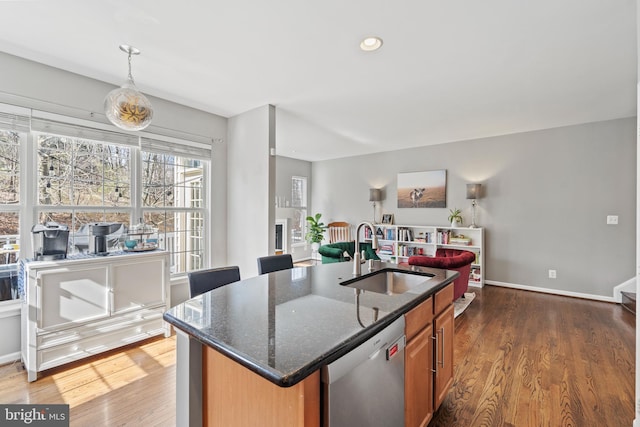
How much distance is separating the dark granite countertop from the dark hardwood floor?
984mm

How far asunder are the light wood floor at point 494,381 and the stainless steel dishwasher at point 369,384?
2.68ft

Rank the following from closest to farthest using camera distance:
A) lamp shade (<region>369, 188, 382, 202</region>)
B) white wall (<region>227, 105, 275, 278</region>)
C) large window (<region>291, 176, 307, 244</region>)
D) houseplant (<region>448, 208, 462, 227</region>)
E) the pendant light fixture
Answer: the pendant light fixture → white wall (<region>227, 105, 275, 278</region>) → houseplant (<region>448, 208, 462, 227</region>) → lamp shade (<region>369, 188, 382, 202</region>) → large window (<region>291, 176, 307, 244</region>)

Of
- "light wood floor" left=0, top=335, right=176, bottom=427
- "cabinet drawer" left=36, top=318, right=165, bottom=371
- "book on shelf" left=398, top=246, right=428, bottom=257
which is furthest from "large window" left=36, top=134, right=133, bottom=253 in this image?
"book on shelf" left=398, top=246, right=428, bottom=257

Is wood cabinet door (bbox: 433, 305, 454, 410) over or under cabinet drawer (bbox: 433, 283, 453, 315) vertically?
under

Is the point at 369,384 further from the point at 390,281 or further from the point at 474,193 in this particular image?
the point at 474,193

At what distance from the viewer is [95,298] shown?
99.5 inches

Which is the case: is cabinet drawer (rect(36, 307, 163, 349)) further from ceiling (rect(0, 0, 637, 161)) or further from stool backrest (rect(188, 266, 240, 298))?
ceiling (rect(0, 0, 637, 161))

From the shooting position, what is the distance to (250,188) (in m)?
3.75

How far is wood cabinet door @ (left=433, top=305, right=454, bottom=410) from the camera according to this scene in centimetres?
171

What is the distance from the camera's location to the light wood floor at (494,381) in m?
1.85

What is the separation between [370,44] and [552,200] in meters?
4.16

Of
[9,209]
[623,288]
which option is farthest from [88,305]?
[623,288]

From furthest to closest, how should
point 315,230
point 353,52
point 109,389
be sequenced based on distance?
point 315,230, point 353,52, point 109,389

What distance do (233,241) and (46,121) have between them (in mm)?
2242
